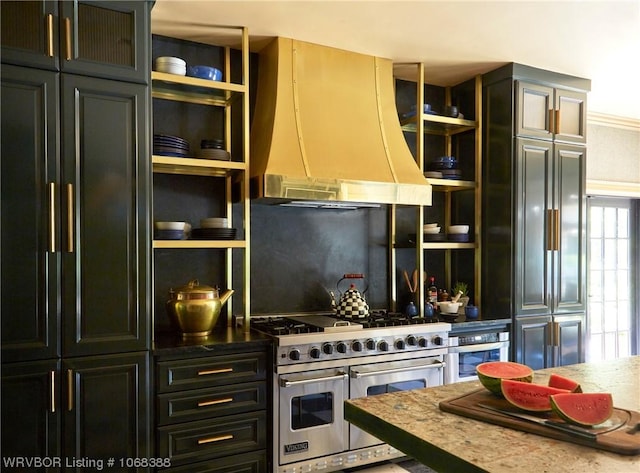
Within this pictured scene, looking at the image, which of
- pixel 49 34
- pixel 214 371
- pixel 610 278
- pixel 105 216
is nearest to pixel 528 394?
pixel 214 371

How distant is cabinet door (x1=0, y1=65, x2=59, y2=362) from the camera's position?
2322 mm

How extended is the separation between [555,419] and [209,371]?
192cm

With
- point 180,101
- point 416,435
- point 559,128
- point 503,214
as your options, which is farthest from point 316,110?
point 416,435

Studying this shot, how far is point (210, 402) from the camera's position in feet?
9.21

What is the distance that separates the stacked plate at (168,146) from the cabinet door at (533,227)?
99.9 inches

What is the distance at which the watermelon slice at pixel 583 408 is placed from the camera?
4.40ft

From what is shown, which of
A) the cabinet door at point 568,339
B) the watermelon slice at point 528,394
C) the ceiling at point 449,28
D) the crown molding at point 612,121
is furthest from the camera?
the crown molding at point 612,121

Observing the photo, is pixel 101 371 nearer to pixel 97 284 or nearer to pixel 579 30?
pixel 97 284

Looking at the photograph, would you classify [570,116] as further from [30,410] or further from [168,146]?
[30,410]

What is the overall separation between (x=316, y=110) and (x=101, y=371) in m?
2.15

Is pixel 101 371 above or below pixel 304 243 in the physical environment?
below

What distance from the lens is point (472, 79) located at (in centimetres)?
425

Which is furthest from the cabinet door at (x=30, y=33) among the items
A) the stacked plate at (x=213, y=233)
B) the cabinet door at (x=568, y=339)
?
the cabinet door at (x=568, y=339)

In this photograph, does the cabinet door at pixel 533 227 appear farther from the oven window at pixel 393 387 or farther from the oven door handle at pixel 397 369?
the oven window at pixel 393 387
